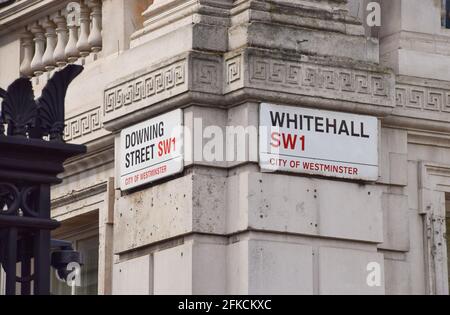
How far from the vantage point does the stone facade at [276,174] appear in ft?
49.8

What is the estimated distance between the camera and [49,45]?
18109 millimetres

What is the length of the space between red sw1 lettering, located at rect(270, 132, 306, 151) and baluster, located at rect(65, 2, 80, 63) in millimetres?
3064

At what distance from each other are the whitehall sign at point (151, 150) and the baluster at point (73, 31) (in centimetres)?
173

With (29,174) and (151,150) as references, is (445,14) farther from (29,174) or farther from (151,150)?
(29,174)

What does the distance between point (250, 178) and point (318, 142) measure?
0.69m

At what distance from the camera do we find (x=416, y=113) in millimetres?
16141

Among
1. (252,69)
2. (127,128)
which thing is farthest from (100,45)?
(252,69)

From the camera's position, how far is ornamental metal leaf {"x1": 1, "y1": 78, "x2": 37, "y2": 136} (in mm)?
12609

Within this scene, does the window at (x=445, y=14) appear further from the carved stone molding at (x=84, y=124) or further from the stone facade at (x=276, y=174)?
the carved stone molding at (x=84, y=124)

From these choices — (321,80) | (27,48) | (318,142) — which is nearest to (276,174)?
(318,142)

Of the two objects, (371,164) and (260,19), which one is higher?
(260,19)

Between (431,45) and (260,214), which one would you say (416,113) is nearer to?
(431,45)

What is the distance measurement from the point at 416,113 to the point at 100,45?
2.98m

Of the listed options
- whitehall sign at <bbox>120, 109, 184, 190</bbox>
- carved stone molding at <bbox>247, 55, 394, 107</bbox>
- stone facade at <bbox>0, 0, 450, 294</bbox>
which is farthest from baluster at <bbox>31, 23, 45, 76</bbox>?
carved stone molding at <bbox>247, 55, 394, 107</bbox>
